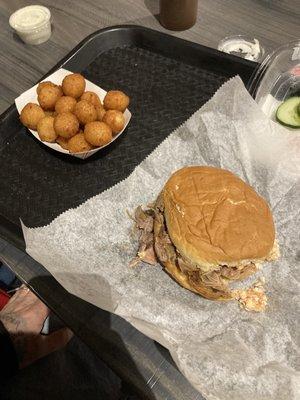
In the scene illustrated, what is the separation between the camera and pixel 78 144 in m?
1.40

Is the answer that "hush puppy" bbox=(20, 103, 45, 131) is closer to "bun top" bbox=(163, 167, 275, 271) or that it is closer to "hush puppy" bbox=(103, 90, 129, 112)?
"hush puppy" bbox=(103, 90, 129, 112)

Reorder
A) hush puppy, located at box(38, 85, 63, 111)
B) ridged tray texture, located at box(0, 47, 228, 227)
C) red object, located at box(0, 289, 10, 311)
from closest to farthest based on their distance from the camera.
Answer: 1. ridged tray texture, located at box(0, 47, 228, 227)
2. hush puppy, located at box(38, 85, 63, 111)
3. red object, located at box(0, 289, 10, 311)

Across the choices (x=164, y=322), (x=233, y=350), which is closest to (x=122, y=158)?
(x=164, y=322)

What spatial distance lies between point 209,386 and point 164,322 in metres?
0.22

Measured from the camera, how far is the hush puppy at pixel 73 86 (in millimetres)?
1489

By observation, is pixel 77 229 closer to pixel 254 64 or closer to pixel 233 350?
pixel 233 350

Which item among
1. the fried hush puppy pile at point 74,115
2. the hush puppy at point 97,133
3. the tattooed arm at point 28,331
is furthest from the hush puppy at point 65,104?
the tattooed arm at point 28,331

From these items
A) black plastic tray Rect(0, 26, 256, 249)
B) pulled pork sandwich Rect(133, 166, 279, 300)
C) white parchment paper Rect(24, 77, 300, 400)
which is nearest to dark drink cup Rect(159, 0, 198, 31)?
black plastic tray Rect(0, 26, 256, 249)

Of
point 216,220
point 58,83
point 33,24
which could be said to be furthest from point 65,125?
point 33,24

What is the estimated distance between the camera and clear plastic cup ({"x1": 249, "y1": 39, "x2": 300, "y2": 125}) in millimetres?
1569

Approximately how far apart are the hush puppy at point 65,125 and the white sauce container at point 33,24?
2.17ft

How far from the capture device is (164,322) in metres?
1.15

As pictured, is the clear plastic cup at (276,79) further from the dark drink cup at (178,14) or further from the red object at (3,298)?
the red object at (3,298)

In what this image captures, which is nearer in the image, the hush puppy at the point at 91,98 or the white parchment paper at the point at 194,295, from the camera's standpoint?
the white parchment paper at the point at 194,295
